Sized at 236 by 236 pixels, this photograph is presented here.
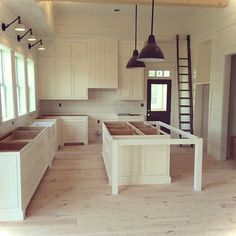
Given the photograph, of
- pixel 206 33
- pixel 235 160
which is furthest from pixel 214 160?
pixel 206 33

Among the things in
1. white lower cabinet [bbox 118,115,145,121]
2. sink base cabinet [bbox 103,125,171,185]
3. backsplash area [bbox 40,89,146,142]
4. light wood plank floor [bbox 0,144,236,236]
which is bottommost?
light wood plank floor [bbox 0,144,236,236]

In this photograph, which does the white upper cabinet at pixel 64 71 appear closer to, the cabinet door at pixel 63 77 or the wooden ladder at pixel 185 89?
the cabinet door at pixel 63 77

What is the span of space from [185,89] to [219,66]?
1890 millimetres

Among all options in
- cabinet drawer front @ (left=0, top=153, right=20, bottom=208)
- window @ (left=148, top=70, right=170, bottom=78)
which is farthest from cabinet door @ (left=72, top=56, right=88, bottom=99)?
cabinet drawer front @ (left=0, top=153, right=20, bottom=208)

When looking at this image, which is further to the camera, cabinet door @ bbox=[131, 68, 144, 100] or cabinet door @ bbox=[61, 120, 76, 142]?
cabinet door @ bbox=[131, 68, 144, 100]

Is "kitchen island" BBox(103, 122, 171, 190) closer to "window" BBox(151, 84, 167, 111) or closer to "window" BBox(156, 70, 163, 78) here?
"window" BBox(151, 84, 167, 111)

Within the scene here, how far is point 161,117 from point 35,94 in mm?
3885

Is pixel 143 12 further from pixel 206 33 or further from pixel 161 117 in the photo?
pixel 161 117

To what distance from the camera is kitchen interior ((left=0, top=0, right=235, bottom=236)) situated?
3.15 metres

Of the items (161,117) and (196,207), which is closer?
(196,207)

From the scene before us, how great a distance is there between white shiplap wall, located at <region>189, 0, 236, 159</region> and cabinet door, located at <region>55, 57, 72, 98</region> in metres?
3.77

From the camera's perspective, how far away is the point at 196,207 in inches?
135

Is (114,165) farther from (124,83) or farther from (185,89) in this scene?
(185,89)

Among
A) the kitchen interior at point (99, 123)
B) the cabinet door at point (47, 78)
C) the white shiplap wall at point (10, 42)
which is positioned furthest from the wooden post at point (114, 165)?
the cabinet door at point (47, 78)
